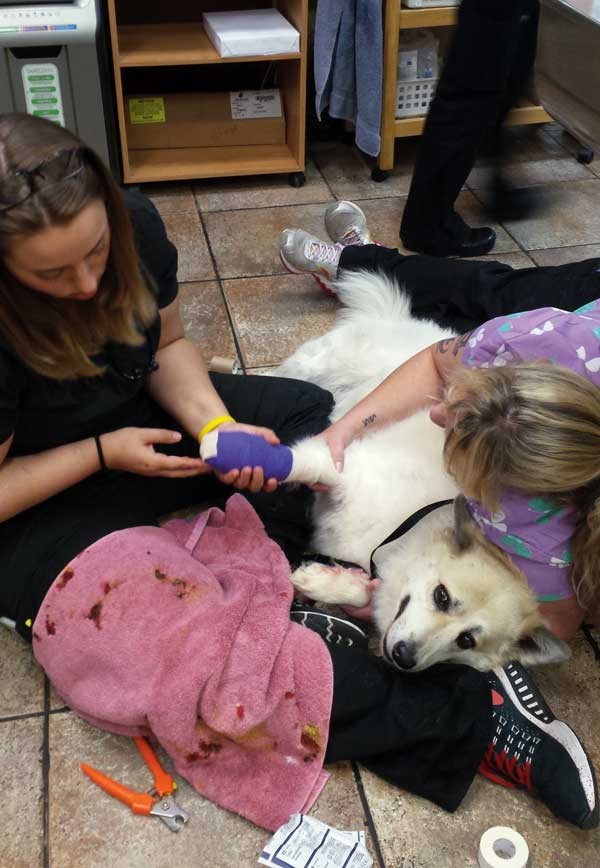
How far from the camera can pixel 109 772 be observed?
53.9 inches

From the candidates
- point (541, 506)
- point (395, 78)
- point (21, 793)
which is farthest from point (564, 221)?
point (21, 793)

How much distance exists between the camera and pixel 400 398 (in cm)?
168

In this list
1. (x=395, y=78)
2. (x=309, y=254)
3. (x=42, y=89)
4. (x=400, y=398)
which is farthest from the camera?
(x=395, y=78)

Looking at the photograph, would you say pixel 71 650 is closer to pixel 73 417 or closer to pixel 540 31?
pixel 73 417

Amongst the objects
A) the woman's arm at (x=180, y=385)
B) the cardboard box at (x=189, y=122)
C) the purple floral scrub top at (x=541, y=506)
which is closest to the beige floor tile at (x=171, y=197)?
the cardboard box at (x=189, y=122)

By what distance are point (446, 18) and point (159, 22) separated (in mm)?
1079

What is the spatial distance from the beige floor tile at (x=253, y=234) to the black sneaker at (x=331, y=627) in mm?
1415

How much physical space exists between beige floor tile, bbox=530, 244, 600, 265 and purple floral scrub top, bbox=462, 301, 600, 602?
1.39 m

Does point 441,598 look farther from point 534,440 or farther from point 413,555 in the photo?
point 534,440

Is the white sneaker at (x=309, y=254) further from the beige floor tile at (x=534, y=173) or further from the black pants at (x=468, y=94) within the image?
the beige floor tile at (x=534, y=173)

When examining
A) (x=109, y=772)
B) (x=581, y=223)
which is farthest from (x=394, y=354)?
(x=581, y=223)

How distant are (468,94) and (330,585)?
66.4 inches

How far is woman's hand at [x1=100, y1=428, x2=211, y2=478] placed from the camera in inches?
56.2

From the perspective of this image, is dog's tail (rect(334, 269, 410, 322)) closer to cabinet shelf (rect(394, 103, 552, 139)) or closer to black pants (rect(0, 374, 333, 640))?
black pants (rect(0, 374, 333, 640))
